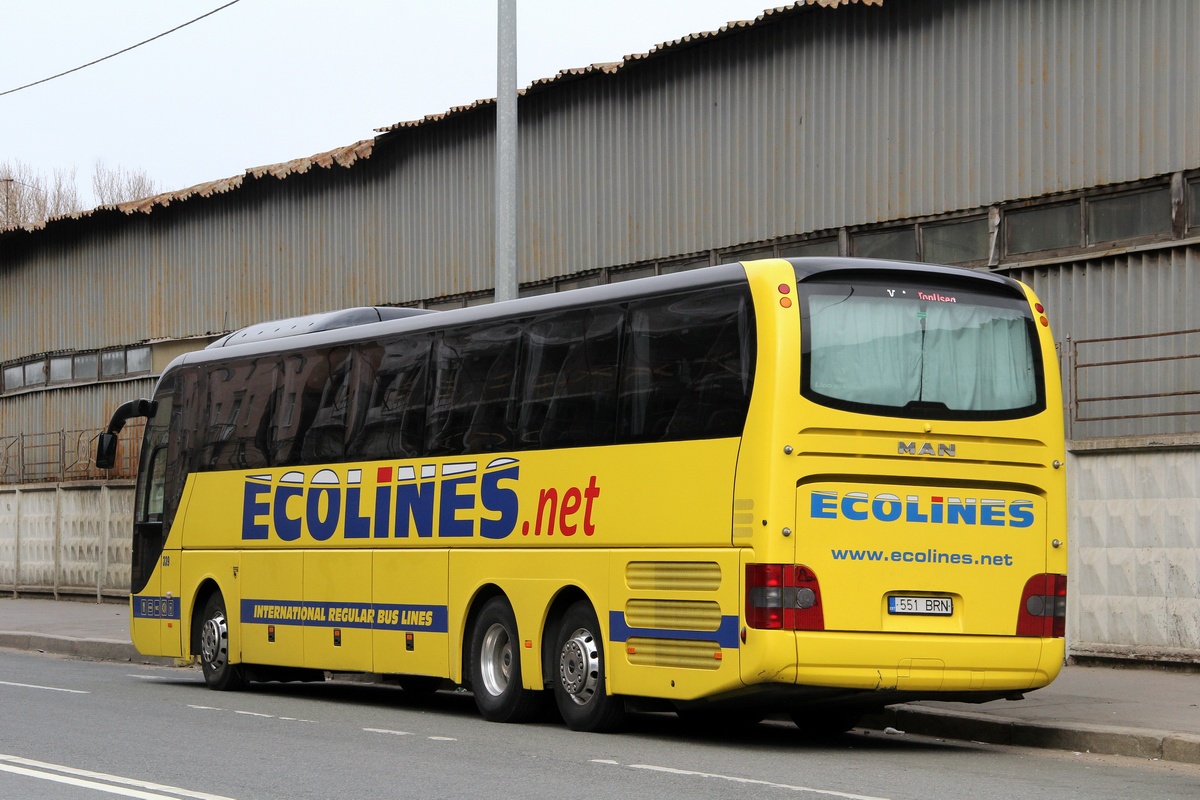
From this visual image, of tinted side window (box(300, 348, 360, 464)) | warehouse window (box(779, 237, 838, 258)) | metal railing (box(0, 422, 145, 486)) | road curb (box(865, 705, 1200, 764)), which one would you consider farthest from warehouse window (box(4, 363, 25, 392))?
road curb (box(865, 705, 1200, 764))

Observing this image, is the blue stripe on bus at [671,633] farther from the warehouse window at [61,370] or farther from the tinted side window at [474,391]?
the warehouse window at [61,370]

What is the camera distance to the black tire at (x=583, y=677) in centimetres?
1257

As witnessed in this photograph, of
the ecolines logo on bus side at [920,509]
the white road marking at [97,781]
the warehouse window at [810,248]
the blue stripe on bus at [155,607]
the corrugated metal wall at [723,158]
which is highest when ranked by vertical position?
the corrugated metal wall at [723,158]

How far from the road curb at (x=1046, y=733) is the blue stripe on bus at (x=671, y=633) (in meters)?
2.30

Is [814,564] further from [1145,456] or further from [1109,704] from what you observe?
[1145,456]

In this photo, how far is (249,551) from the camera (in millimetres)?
16891

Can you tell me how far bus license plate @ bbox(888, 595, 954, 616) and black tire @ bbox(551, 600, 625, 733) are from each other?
7.29ft

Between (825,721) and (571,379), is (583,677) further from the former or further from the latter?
(571,379)

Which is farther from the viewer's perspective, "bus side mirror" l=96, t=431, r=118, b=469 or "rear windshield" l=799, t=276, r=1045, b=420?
"bus side mirror" l=96, t=431, r=118, b=469

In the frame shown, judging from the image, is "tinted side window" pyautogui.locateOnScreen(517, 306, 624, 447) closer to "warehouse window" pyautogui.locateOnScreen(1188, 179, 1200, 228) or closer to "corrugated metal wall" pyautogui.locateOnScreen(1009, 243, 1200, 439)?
"corrugated metal wall" pyautogui.locateOnScreen(1009, 243, 1200, 439)

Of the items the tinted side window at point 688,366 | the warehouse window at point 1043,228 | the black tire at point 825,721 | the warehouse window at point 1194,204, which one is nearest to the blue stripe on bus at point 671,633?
the tinted side window at point 688,366

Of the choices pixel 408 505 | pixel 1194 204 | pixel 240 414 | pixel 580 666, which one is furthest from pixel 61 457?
pixel 1194 204

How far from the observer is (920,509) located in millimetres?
11609

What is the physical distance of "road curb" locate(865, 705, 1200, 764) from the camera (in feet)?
36.6
